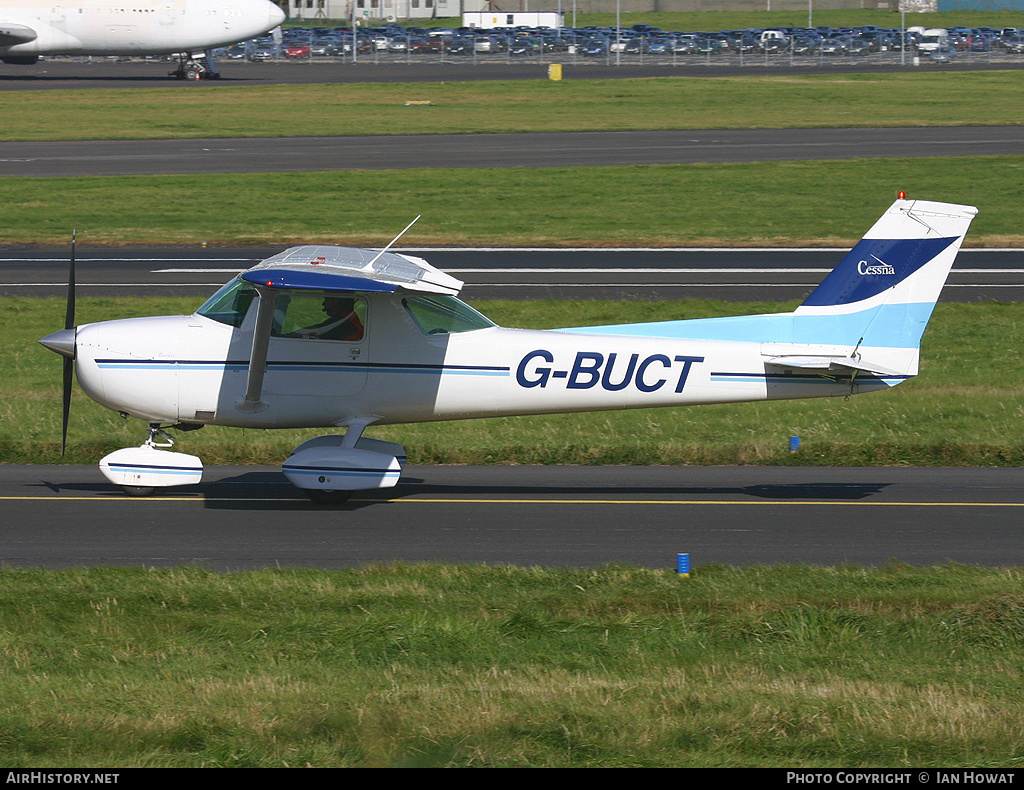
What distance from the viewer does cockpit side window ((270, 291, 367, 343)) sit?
12016mm

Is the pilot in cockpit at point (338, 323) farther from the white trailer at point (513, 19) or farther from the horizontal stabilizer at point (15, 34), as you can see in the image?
the white trailer at point (513, 19)

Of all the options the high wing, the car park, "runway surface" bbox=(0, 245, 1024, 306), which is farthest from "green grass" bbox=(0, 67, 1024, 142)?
the high wing

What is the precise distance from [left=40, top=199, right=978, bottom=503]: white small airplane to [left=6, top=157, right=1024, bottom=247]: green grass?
1643 cm

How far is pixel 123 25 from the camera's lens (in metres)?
66.8

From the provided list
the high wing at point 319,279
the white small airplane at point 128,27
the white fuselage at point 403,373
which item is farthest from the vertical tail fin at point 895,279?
the white small airplane at point 128,27

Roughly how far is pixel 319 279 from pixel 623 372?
3.15 metres

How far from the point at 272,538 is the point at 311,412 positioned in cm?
161

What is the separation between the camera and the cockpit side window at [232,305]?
12141 mm

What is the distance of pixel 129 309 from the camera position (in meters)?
21.1

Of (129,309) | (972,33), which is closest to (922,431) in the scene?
(129,309)

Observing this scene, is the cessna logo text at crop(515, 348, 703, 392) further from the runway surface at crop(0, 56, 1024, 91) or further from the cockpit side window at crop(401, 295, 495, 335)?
the runway surface at crop(0, 56, 1024, 91)

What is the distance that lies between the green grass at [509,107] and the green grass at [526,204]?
1116 cm

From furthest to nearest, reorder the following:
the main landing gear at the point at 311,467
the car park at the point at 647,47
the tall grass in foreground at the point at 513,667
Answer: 1. the car park at the point at 647,47
2. the main landing gear at the point at 311,467
3. the tall grass in foreground at the point at 513,667
